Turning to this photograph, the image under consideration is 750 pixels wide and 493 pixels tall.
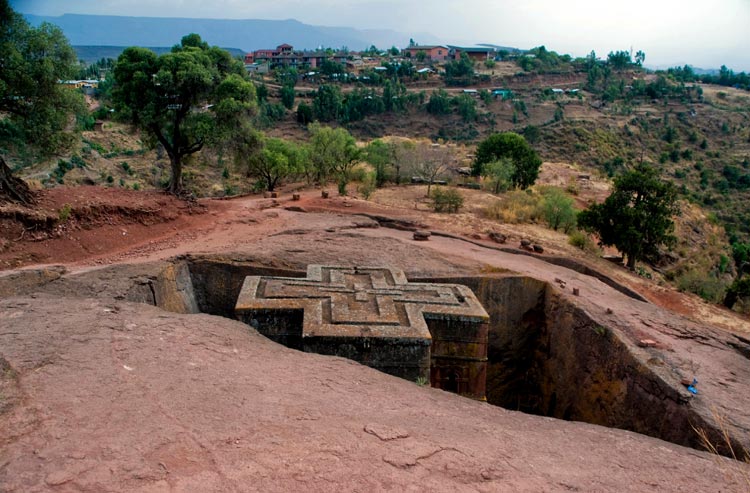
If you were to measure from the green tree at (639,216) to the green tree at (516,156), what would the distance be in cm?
1029

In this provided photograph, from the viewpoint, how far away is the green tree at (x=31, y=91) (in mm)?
13039

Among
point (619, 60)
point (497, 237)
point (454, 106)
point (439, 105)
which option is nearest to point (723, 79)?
point (619, 60)

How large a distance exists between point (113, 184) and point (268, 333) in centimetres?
2221

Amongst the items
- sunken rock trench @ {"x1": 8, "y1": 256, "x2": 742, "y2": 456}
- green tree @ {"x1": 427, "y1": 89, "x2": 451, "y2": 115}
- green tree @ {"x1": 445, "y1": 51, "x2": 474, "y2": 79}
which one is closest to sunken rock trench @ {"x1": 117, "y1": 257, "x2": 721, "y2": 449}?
sunken rock trench @ {"x1": 8, "y1": 256, "x2": 742, "y2": 456}

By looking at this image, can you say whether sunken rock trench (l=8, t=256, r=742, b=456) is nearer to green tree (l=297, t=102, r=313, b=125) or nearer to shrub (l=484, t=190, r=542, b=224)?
shrub (l=484, t=190, r=542, b=224)

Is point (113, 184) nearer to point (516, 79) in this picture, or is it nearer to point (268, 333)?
point (268, 333)

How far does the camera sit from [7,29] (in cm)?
1317

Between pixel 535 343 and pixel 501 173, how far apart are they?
634 inches

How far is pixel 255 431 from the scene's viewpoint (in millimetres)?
4430

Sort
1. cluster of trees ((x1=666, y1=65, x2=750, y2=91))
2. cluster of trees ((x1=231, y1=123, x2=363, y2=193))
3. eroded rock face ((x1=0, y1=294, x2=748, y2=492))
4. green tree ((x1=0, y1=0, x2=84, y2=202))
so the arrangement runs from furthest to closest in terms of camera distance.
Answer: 1. cluster of trees ((x1=666, y1=65, x2=750, y2=91))
2. cluster of trees ((x1=231, y1=123, x2=363, y2=193))
3. green tree ((x1=0, y1=0, x2=84, y2=202))
4. eroded rock face ((x1=0, y1=294, x2=748, y2=492))

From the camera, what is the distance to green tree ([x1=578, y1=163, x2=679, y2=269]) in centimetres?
1712

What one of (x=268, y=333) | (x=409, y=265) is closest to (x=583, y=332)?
(x=409, y=265)

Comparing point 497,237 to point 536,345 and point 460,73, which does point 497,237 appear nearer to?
point 536,345

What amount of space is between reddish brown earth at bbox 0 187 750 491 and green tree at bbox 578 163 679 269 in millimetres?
8449
